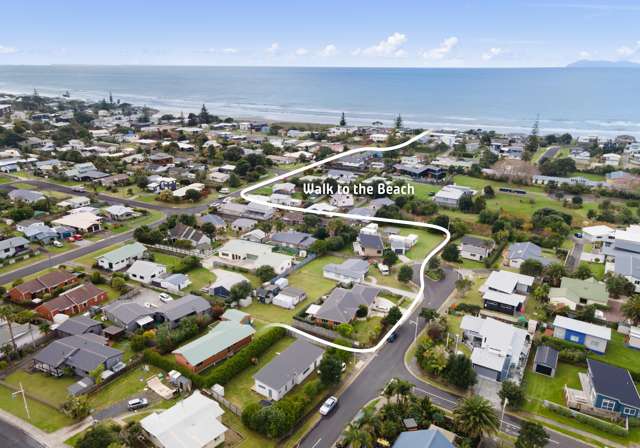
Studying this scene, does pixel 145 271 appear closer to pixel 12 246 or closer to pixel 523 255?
pixel 12 246

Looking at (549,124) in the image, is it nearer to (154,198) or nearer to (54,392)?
(154,198)

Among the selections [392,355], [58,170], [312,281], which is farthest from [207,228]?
[58,170]

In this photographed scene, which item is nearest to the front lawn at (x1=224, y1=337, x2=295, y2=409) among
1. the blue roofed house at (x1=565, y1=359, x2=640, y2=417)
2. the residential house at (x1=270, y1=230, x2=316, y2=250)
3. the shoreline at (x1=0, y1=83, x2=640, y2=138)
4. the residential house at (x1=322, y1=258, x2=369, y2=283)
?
the residential house at (x1=322, y1=258, x2=369, y2=283)

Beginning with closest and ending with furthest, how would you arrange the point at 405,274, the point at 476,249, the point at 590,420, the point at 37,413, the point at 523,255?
the point at 590,420 → the point at 37,413 → the point at 405,274 → the point at 523,255 → the point at 476,249

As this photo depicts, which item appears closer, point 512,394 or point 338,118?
point 512,394

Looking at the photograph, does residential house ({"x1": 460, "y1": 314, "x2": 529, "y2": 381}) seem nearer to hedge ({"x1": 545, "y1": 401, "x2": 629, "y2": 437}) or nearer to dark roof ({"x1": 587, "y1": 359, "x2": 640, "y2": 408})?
hedge ({"x1": 545, "y1": 401, "x2": 629, "y2": 437})

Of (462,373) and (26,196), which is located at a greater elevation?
(26,196)

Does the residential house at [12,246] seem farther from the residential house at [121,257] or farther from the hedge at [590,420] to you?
the hedge at [590,420]

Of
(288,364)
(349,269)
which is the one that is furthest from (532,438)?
(349,269)
